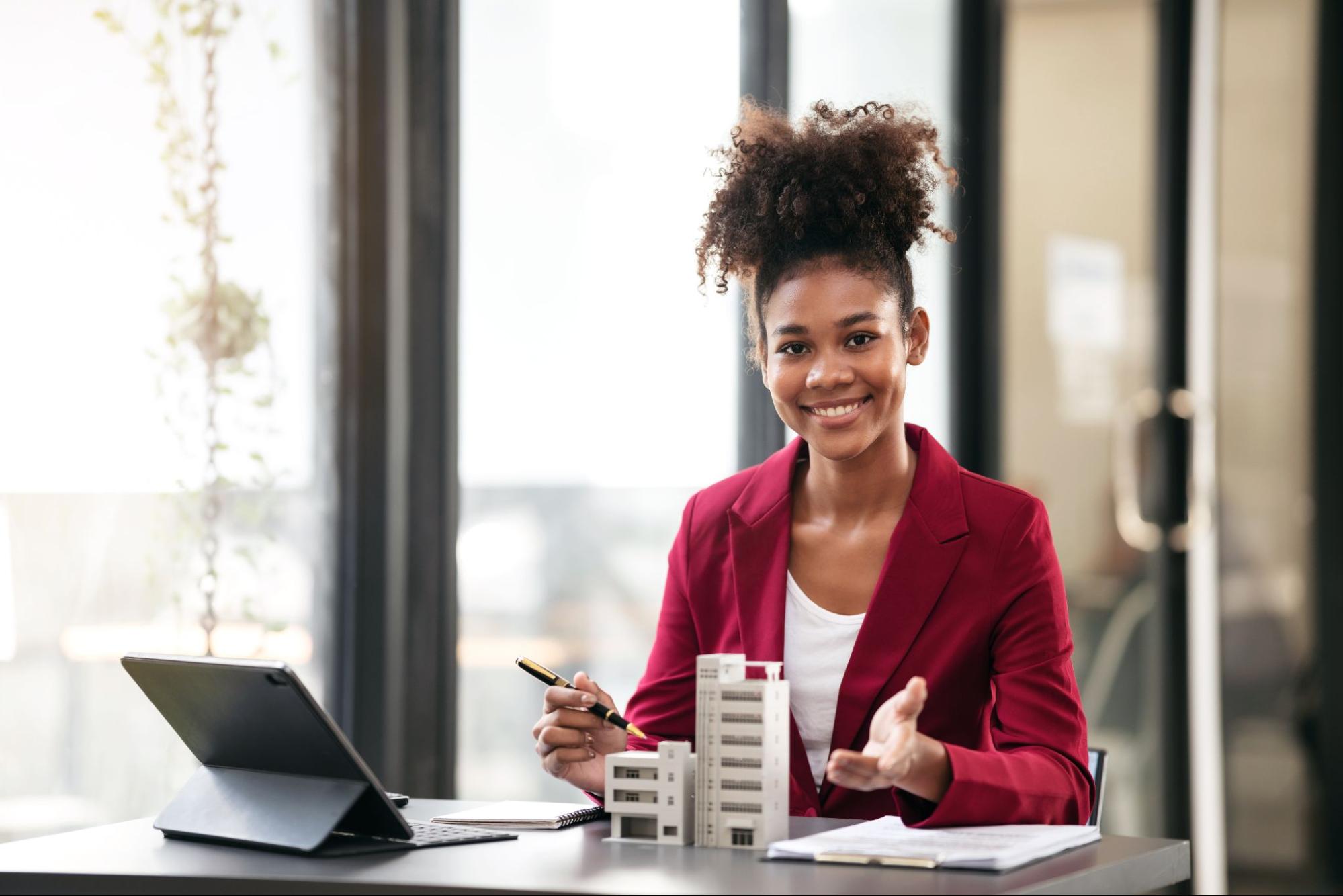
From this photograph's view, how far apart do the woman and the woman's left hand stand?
5.7 inches

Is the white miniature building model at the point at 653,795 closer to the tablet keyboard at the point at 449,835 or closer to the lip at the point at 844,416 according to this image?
the tablet keyboard at the point at 449,835

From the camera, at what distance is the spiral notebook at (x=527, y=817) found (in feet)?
5.23

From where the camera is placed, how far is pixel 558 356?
9.95ft

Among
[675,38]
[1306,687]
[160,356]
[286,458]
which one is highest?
[675,38]

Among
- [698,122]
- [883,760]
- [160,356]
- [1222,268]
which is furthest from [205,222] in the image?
[1222,268]

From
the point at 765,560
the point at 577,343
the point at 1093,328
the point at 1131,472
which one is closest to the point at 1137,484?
the point at 1131,472

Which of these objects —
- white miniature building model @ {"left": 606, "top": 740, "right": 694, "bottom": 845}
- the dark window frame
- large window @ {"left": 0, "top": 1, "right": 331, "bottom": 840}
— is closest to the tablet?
white miniature building model @ {"left": 606, "top": 740, "right": 694, "bottom": 845}

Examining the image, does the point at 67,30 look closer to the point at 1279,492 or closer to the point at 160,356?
the point at 160,356

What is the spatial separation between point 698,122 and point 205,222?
50.5 inches

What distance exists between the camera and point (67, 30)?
2.18 metres

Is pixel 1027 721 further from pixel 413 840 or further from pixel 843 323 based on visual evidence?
pixel 413 840

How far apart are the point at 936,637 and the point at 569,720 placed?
47 cm

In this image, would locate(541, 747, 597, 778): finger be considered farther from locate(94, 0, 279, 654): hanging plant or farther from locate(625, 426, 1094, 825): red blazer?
locate(94, 0, 279, 654): hanging plant

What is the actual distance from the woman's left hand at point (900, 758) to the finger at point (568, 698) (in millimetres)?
325
